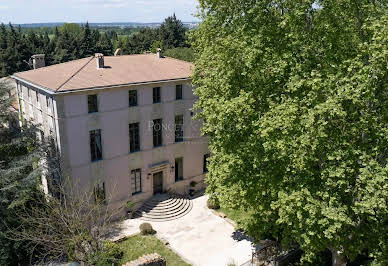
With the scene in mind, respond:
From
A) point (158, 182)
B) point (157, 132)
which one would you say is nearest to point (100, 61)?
point (157, 132)

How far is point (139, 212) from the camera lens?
2817 cm

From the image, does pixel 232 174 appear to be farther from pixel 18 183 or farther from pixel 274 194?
pixel 18 183

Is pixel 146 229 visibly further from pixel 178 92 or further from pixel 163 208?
pixel 178 92

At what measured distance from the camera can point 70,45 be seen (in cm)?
8369

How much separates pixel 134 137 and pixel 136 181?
3.78 m

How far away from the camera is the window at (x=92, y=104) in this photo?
2445 centimetres

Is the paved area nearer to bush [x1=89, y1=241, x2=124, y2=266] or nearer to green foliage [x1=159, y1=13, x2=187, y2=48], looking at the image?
bush [x1=89, y1=241, x2=124, y2=266]

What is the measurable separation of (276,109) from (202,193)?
60.3 feet

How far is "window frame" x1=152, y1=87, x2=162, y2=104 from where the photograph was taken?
90.9 ft

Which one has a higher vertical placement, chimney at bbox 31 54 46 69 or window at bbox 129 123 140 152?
chimney at bbox 31 54 46 69

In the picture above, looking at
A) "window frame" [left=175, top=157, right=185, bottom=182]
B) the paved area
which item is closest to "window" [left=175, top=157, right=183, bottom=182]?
"window frame" [left=175, top=157, right=185, bottom=182]

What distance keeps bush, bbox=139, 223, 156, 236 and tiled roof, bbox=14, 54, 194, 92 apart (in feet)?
35.1

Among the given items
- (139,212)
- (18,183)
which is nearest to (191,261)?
(139,212)

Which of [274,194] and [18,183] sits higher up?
[274,194]
